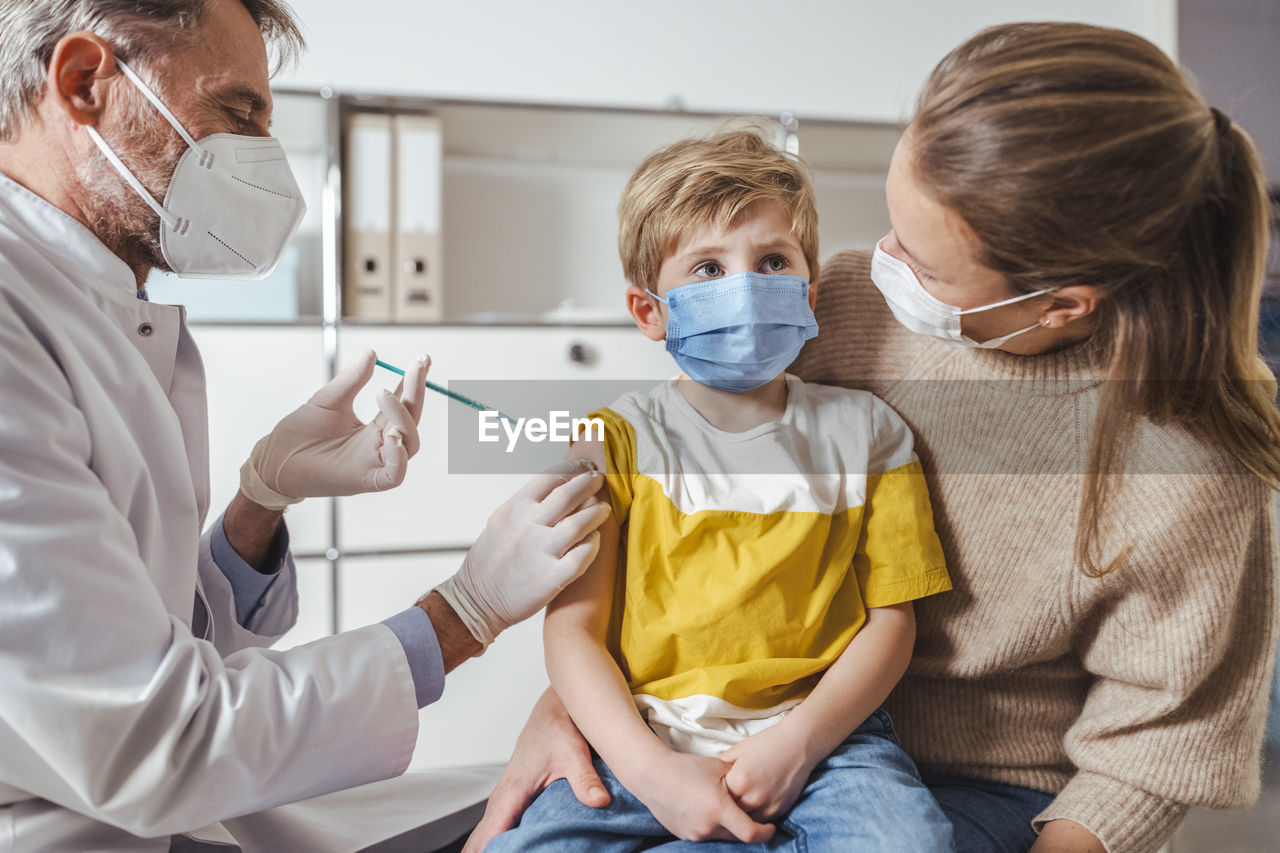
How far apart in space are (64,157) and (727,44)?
2.24 metres

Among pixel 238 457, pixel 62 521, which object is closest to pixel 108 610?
pixel 62 521

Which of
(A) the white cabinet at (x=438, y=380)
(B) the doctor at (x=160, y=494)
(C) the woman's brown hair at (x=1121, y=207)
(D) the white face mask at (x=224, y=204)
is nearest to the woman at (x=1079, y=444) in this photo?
(C) the woman's brown hair at (x=1121, y=207)

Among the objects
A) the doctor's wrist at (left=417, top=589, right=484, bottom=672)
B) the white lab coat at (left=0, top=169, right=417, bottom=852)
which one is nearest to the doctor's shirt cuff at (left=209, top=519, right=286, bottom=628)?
the white lab coat at (left=0, top=169, right=417, bottom=852)

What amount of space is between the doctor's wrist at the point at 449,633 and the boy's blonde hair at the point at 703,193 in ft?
1.56

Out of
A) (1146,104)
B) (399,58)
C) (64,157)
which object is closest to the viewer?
(1146,104)

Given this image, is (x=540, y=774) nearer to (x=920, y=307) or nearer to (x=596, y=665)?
(x=596, y=665)

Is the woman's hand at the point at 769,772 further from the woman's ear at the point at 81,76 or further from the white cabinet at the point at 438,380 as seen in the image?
the white cabinet at the point at 438,380

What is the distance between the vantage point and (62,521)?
29.3 inches

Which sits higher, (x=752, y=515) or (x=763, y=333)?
(x=763, y=333)


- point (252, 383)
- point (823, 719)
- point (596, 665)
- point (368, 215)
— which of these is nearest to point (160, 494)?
point (596, 665)

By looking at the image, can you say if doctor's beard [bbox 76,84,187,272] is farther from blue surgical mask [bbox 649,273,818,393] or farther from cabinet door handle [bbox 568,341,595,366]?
cabinet door handle [bbox 568,341,595,366]

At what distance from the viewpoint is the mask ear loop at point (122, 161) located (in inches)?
38.9

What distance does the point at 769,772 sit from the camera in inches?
35.4

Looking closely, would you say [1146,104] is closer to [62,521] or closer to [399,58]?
[62,521]
